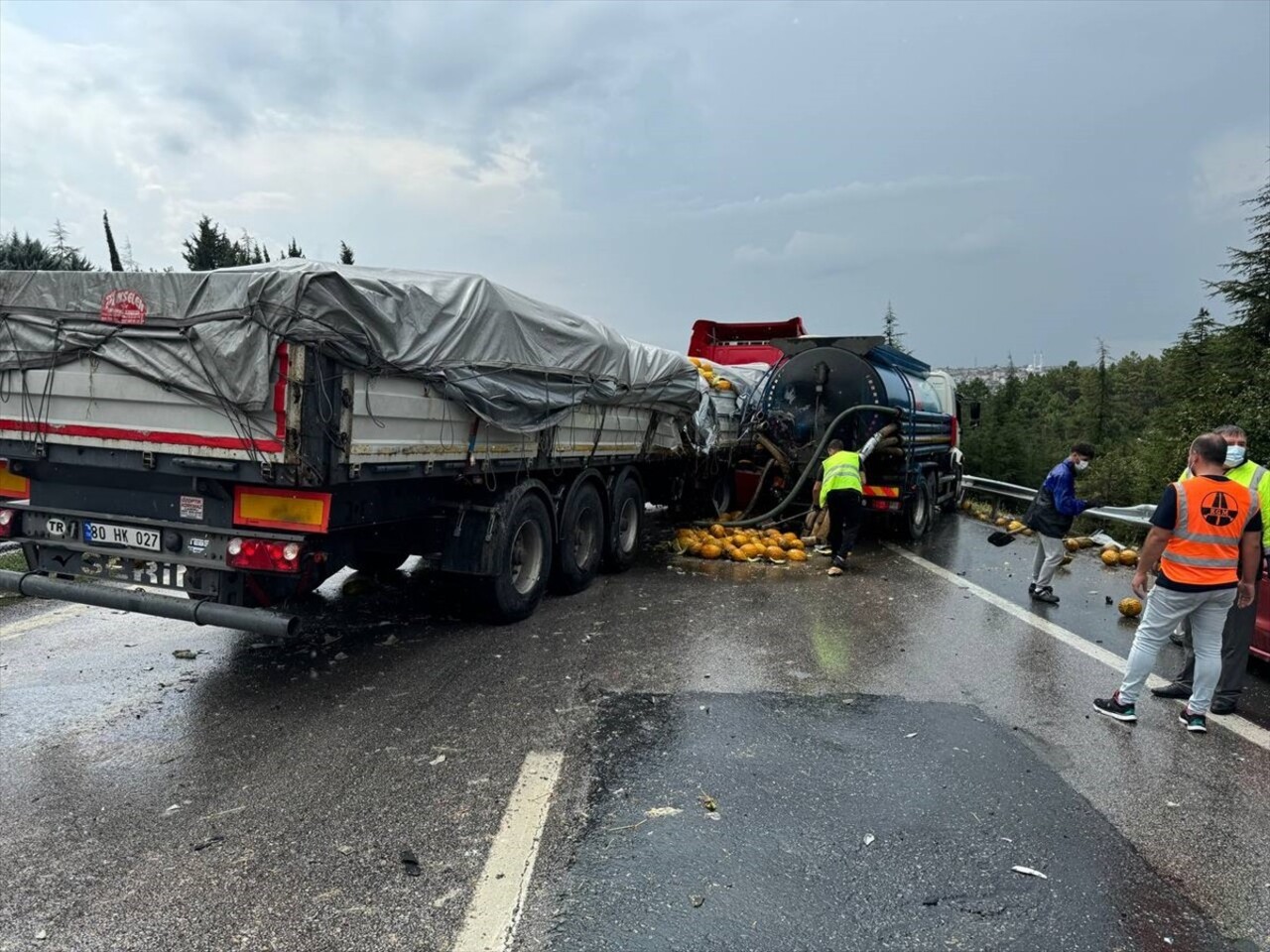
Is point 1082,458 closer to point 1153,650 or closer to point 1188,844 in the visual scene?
point 1153,650

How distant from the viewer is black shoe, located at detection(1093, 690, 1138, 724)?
467 centimetres

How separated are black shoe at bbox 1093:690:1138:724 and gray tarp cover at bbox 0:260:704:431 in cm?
417

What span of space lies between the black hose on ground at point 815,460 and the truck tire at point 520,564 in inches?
177

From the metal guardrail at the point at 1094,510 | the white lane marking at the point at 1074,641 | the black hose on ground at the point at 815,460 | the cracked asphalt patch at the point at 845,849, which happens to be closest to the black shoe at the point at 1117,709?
the white lane marking at the point at 1074,641

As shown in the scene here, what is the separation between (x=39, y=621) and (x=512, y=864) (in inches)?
211

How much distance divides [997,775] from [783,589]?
4251mm

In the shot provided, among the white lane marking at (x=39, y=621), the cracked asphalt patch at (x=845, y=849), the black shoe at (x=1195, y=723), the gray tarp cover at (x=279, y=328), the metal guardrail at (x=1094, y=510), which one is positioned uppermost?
the gray tarp cover at (x=279, y=328)

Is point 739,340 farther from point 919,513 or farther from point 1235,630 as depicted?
point 1235,630

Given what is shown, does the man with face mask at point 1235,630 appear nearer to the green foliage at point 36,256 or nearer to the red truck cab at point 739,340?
the red truck cab at point 739,340

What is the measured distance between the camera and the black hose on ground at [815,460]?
34.6 ft

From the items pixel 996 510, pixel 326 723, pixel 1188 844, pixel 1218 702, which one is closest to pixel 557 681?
pixel 326 723

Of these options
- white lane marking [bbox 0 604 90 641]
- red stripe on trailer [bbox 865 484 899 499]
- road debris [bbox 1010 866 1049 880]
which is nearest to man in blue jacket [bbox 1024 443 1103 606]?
red stripe on trailer [bbox 865 484 899 499]

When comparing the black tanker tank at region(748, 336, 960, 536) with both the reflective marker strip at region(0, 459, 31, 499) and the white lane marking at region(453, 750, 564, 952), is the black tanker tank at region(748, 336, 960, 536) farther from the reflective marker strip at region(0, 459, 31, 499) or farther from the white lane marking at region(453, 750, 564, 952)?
the reflective marker strip at region(0, 459, 31, 499)

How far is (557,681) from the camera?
511cm
